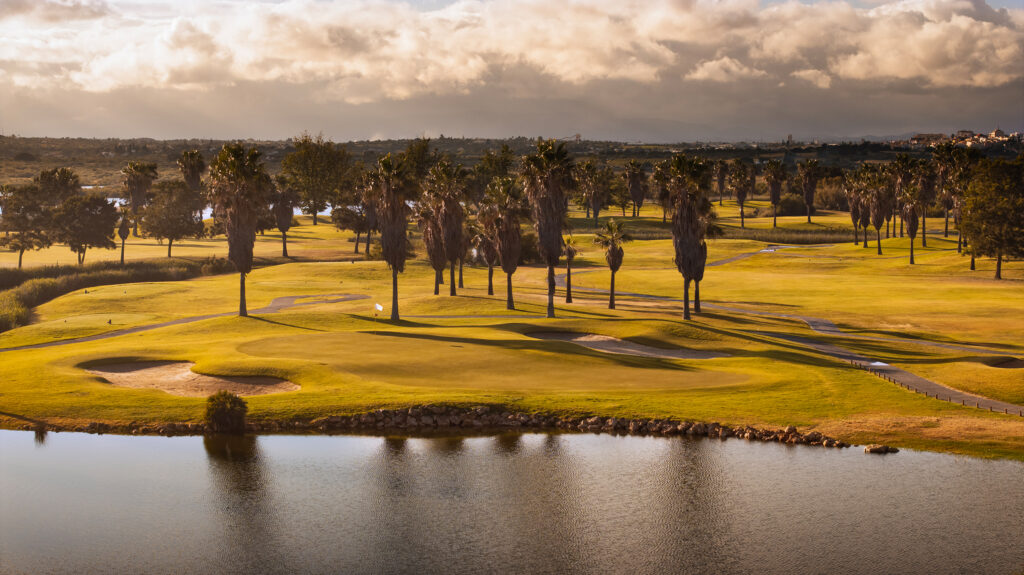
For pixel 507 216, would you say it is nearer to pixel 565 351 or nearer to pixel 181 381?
pixel 565 351

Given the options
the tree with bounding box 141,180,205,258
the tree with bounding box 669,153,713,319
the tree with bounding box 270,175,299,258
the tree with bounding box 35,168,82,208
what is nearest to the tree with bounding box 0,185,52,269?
the tree with bounding box 35,168,82,208

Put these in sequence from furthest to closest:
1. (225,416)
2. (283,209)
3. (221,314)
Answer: (283,209) < (221,314) < (225,416)

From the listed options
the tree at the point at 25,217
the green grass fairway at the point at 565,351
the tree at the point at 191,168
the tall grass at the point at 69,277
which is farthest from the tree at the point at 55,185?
the green grass fairway at the point at 565,351

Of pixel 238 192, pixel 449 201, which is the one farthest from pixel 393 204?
pixel 238 192

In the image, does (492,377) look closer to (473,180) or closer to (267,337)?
(267,337)

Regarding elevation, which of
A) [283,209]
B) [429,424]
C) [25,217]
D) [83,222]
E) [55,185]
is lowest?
[429,424]

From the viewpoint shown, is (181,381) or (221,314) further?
(221,314)

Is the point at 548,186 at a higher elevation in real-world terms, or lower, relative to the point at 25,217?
higher
